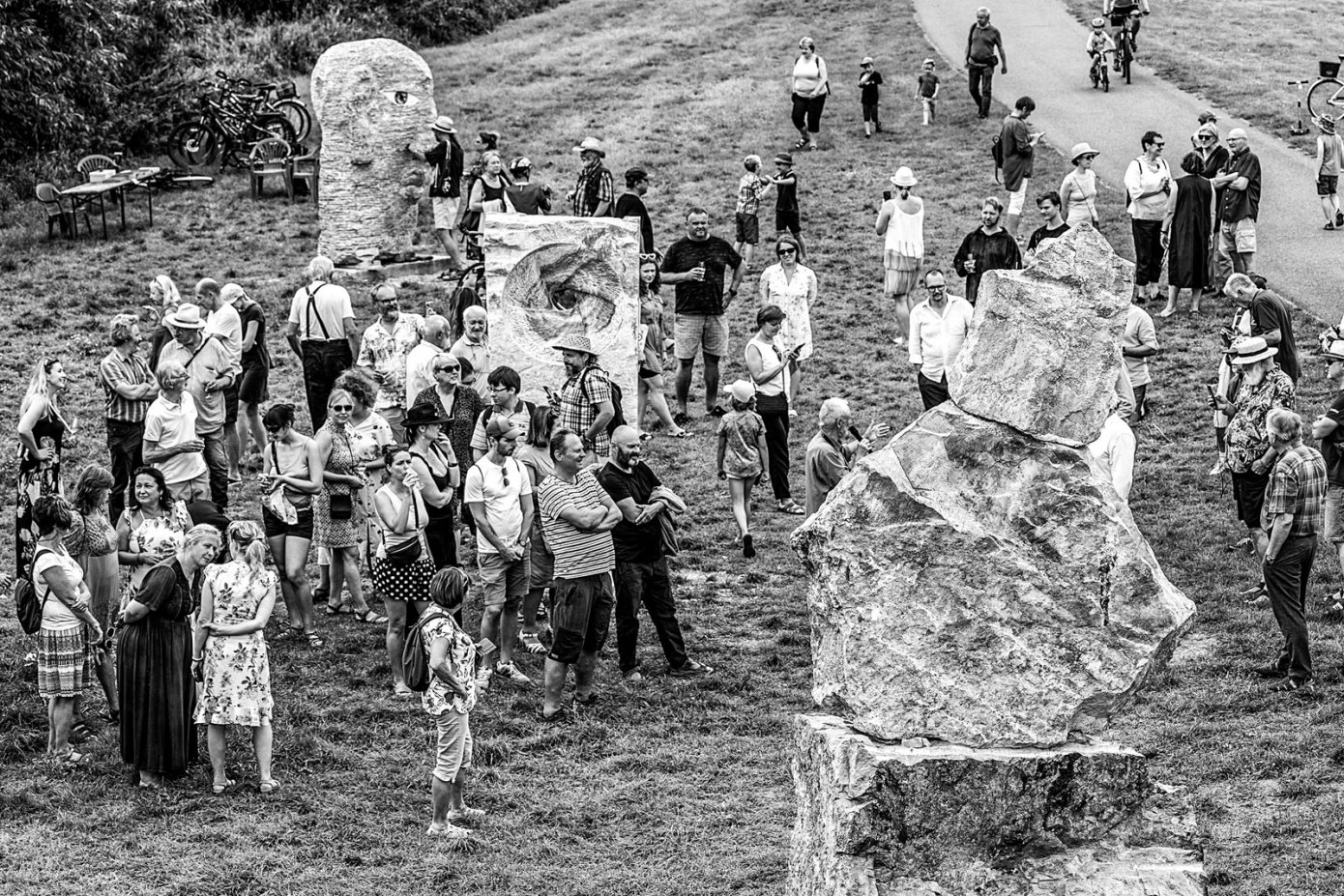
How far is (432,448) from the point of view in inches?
453

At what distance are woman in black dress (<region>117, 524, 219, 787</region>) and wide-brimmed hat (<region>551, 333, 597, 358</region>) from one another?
4248 mm

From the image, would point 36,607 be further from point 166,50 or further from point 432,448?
point 166,50

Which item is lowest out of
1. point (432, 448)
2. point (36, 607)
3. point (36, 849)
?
point (36, 849)

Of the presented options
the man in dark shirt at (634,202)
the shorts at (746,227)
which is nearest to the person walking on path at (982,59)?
the shorts at (746,227)

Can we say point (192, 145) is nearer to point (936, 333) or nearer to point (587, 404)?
point (587, 404)

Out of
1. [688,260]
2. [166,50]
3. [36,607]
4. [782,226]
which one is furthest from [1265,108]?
[36,607]

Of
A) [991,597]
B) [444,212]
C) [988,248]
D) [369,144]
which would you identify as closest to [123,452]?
[444,212]

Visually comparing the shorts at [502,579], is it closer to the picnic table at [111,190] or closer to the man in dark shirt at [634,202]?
the man in dark shirt at [634,202]

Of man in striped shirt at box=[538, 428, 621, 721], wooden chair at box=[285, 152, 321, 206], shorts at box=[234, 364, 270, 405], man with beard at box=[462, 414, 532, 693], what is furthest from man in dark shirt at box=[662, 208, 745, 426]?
wooden chair at box=[285, 152, 321, 206]

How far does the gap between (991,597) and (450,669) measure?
372 cm

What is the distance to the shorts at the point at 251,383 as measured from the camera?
1471cm

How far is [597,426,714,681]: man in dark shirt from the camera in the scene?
10914mm

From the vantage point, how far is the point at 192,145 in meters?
24.6

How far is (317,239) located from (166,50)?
797cm
